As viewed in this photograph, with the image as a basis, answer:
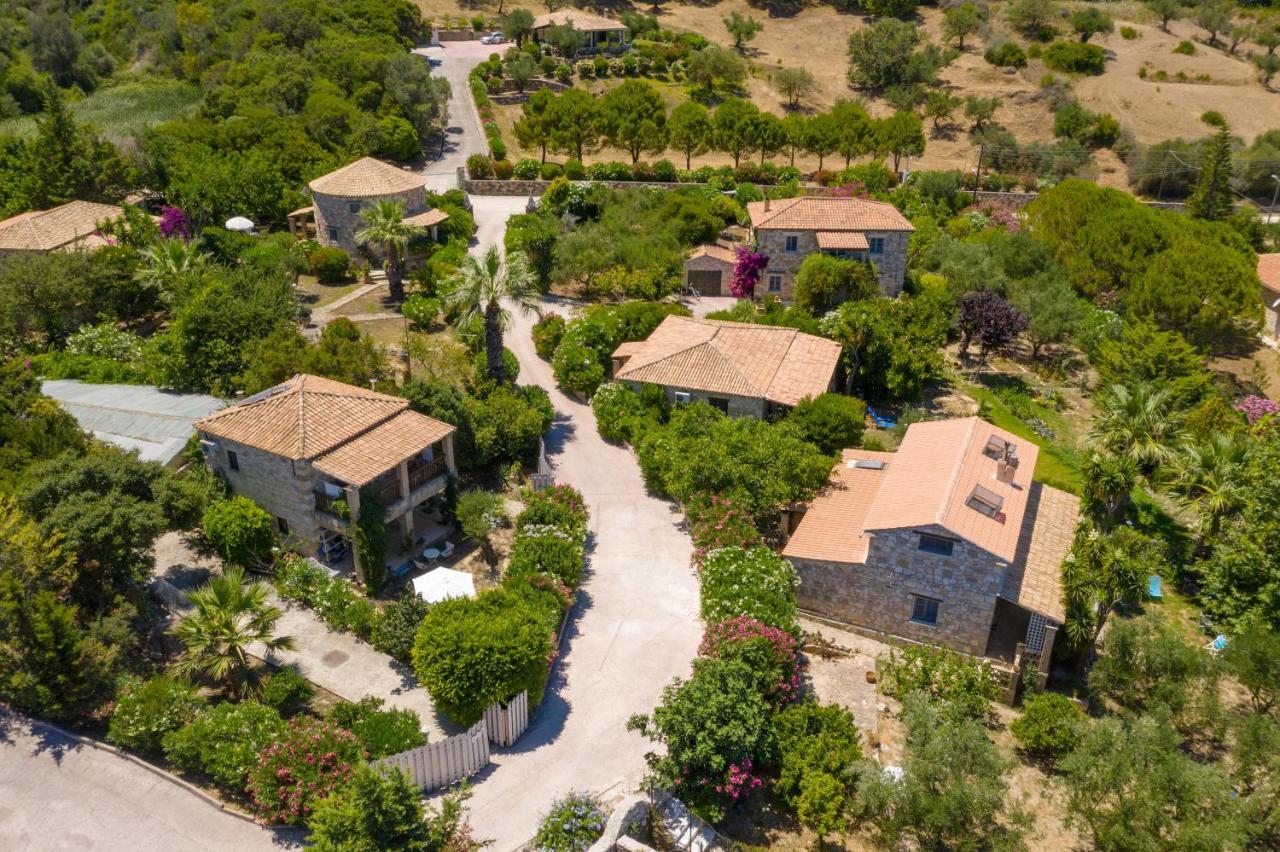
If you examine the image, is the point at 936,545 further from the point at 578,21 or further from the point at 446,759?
the point at 578,21

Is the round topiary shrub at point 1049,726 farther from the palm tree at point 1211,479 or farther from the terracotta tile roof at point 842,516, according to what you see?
the palm tree at point 1211,479

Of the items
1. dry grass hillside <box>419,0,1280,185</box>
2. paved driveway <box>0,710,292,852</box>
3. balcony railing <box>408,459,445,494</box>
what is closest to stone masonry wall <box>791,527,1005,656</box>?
balcony railing <box>408,459,445,494</box>

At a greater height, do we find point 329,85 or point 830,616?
point 329,85

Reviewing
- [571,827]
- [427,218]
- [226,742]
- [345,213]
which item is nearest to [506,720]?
[571,827]

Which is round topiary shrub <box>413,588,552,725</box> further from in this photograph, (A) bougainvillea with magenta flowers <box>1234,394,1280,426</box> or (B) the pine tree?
(B) the pine tree

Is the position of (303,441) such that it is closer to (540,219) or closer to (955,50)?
(540,219)

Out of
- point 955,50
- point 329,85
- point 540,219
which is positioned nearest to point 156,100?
point 329,85

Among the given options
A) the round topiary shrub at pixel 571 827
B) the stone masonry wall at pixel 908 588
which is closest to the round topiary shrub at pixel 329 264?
the stone masonry wall at pixel 908 588
